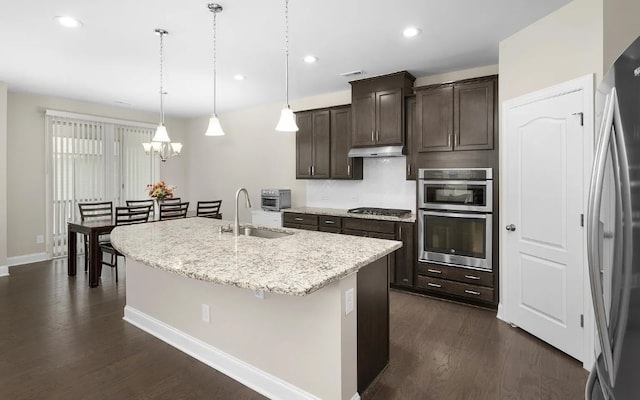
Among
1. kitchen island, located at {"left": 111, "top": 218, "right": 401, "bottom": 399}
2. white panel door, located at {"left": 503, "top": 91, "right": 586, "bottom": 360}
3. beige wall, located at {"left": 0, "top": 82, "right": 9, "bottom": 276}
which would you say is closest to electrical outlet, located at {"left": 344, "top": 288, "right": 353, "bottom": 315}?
kitchen island, located at {"left": 111, "top": 218, "right": 401, "bottom": 399}

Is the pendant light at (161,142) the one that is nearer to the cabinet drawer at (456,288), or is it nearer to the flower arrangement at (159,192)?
the flower arrangement at (159,192)

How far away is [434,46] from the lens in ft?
11.5

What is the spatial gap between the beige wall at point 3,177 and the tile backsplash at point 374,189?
434 cm

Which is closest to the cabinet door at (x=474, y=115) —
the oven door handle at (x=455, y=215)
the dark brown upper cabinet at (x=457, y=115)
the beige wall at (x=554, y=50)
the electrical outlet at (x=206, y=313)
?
the dark brown upper cabinet at (x=457, y=115)

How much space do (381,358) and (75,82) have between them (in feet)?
17.1

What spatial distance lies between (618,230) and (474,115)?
2832 millimetres

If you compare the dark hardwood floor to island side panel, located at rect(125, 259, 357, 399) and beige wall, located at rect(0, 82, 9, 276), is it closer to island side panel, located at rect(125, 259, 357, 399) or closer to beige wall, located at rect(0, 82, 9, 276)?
island side panel, located at rect(125, 259, 357, 399)

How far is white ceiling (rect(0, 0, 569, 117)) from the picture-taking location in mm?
2719

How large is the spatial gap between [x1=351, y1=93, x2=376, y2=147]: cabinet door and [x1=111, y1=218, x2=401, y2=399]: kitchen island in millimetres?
2138

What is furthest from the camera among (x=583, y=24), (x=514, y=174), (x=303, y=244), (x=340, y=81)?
(x=340, y=81)

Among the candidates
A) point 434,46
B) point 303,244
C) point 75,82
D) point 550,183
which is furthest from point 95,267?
point 550,183

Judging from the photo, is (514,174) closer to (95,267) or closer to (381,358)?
(381,358)

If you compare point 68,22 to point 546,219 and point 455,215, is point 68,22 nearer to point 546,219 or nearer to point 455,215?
point 455,215

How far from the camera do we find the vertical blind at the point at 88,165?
5680 mm
